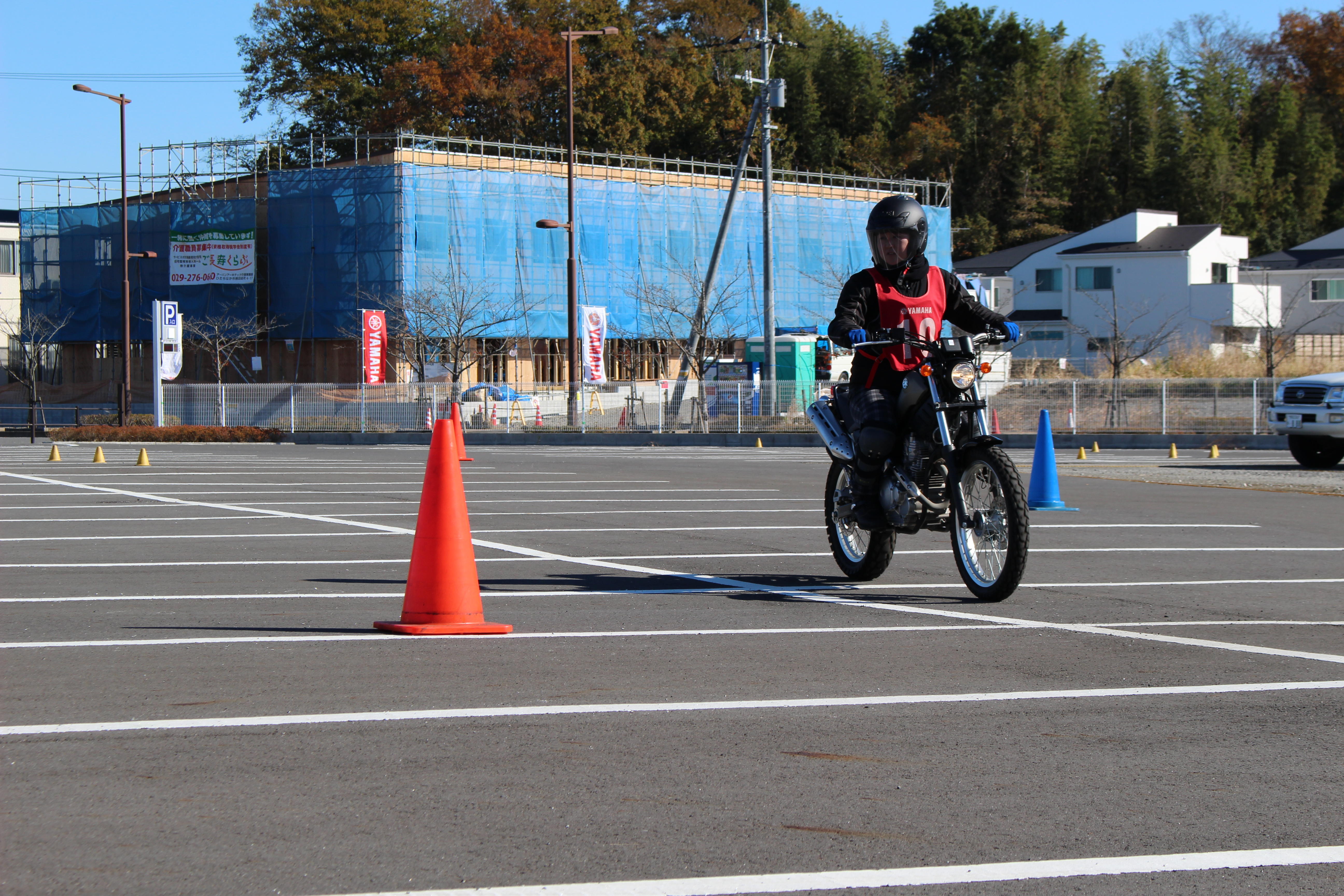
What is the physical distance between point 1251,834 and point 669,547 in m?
7.10

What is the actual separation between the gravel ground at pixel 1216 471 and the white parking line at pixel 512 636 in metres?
11.3

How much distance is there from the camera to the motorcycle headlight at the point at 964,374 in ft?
26.0

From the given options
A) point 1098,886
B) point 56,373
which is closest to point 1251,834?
point 1098,886

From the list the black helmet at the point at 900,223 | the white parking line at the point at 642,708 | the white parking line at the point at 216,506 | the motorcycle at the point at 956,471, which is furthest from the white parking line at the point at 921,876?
the white parking line at the point at 216,506

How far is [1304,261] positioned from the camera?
73000 mm

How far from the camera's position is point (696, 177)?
63.7 metres

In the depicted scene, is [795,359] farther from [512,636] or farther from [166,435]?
[512,636]

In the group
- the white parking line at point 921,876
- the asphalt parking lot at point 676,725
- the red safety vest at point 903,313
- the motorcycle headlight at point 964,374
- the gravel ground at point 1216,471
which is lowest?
the white parking line at point 921,876

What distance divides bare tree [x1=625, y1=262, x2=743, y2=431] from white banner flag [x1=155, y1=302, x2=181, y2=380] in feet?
60.3

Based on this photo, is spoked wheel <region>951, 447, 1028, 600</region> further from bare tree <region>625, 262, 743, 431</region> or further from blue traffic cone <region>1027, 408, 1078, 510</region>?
bare tree <region>625, 262, 743, 431</region>

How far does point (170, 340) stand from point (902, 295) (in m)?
36.7

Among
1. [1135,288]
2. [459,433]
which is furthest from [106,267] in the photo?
[459,433]

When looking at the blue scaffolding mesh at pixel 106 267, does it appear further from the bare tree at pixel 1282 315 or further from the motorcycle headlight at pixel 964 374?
the motorcycle headlight at pixel 964 374

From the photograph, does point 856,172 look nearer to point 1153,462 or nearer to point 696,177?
point 696,177
